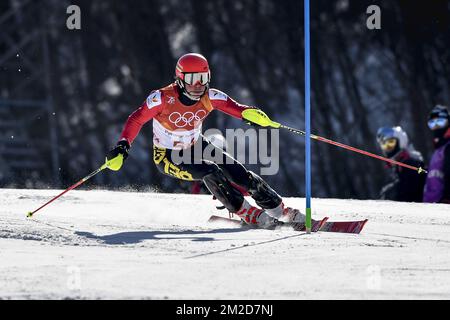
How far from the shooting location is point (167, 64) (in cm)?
2312

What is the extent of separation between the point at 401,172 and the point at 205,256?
189 inches

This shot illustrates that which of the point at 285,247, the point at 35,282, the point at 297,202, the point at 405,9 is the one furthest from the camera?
the point at 405,9

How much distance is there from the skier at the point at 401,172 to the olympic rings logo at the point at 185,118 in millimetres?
3116

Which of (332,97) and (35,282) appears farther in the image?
(332,97)

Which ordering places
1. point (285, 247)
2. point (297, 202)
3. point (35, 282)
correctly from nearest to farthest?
point (35, 282)
point (285, 247)
point (297, 202)

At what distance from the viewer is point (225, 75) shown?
79.5 ft

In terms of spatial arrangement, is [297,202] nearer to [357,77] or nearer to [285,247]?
[285,247]

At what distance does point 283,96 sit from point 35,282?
17.1m

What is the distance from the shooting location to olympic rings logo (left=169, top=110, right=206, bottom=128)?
9.61 meters

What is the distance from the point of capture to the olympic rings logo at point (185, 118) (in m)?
9.61

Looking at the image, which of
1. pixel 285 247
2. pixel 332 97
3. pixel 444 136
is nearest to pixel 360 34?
pixel 332 97
